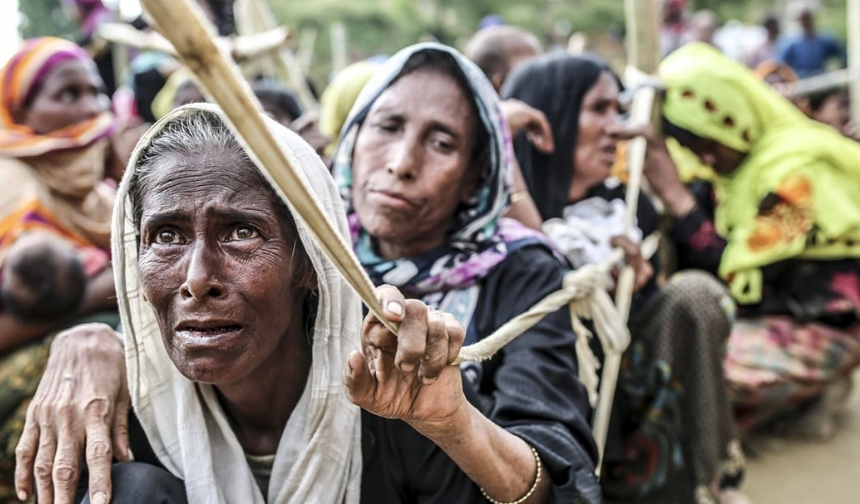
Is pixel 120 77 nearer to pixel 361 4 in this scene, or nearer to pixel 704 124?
pixel 704 124

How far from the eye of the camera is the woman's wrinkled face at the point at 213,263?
1337 mm

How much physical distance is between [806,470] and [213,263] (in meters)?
3.25

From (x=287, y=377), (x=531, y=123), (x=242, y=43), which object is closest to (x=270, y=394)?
(x=287, y=377)

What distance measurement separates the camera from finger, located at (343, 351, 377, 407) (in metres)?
1.16

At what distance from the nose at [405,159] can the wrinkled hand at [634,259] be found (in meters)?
0.98

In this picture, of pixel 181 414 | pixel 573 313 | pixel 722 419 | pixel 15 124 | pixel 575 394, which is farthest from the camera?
pixel 15 124

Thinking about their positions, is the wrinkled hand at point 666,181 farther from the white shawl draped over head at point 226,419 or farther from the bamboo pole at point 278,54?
the white shawl draped over head at point 226,419

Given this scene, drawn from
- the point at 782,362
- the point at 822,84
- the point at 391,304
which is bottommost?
the point at 782,362

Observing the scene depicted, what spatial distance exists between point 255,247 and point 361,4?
19758 mm

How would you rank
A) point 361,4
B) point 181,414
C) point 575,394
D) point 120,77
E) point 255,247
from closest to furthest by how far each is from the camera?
point 255,247 < point 181,414 < point 575,394 < point 120,77 < point 361,4

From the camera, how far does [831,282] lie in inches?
148

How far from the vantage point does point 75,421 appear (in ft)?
5.05

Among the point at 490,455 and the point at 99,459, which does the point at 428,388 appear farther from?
the point at 99,459

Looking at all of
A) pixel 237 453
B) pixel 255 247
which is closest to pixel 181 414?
pixel 237 453
